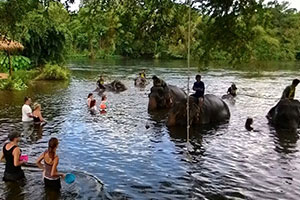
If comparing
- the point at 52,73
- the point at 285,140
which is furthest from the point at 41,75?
the point at 285,140

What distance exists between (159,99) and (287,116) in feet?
21.6

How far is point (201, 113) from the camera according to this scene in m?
16.6

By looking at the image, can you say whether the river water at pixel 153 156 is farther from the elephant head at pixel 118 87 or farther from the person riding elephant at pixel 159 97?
the elephant head at pixel 118 87

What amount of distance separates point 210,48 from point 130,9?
5.23 feet

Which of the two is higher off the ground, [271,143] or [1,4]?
[1,4]

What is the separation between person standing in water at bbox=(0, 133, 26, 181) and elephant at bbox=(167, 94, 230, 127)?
7831 mm

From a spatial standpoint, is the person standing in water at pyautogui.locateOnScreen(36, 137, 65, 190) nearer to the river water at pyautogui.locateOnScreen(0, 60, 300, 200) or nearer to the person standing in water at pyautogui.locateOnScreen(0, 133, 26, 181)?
the river water at pyautogui.locateOnScreen(0, 60, 300, 200)

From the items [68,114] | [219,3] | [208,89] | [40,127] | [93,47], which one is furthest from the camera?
[93,47]

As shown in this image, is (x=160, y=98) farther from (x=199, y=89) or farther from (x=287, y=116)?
(x=287, y=116)

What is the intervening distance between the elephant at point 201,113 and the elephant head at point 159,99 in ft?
9.20

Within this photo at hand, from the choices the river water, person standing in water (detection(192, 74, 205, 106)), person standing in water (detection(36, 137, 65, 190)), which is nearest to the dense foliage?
person standing in water (detection(36, 137, 65, 190))

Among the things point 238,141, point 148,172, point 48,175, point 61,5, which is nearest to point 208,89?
point 238,141

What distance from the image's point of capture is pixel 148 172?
10.5 m

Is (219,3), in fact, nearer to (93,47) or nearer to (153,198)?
(153,198)
